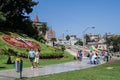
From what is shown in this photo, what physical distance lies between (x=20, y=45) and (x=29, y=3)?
18.6 meters

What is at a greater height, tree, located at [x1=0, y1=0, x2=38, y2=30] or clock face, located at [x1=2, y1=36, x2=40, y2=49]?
tree, located at [x1=0, y1=0, x2=38, y2=30]

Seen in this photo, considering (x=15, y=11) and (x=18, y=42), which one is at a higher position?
(x=15, y=11)

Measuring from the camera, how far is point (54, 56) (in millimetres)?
45625

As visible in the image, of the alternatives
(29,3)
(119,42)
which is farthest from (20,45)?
(119,42)

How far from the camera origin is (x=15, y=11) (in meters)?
60.1

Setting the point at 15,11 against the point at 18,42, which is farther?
the point at 15,11

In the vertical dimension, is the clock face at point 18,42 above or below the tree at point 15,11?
below

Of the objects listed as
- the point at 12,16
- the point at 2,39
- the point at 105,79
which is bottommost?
the point at 105,79

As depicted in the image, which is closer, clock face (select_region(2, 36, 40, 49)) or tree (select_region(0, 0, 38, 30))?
clock face (select_region(2, 36, 40, 49))

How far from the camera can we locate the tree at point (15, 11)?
58.1 metres

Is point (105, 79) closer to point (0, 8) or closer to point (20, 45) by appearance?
point (20, 45)

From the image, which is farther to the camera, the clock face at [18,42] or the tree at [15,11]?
the tree at [15,11]

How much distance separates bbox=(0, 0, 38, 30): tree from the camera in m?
58.1

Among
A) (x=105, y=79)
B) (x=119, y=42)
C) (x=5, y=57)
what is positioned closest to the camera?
(x=105, y=79)
